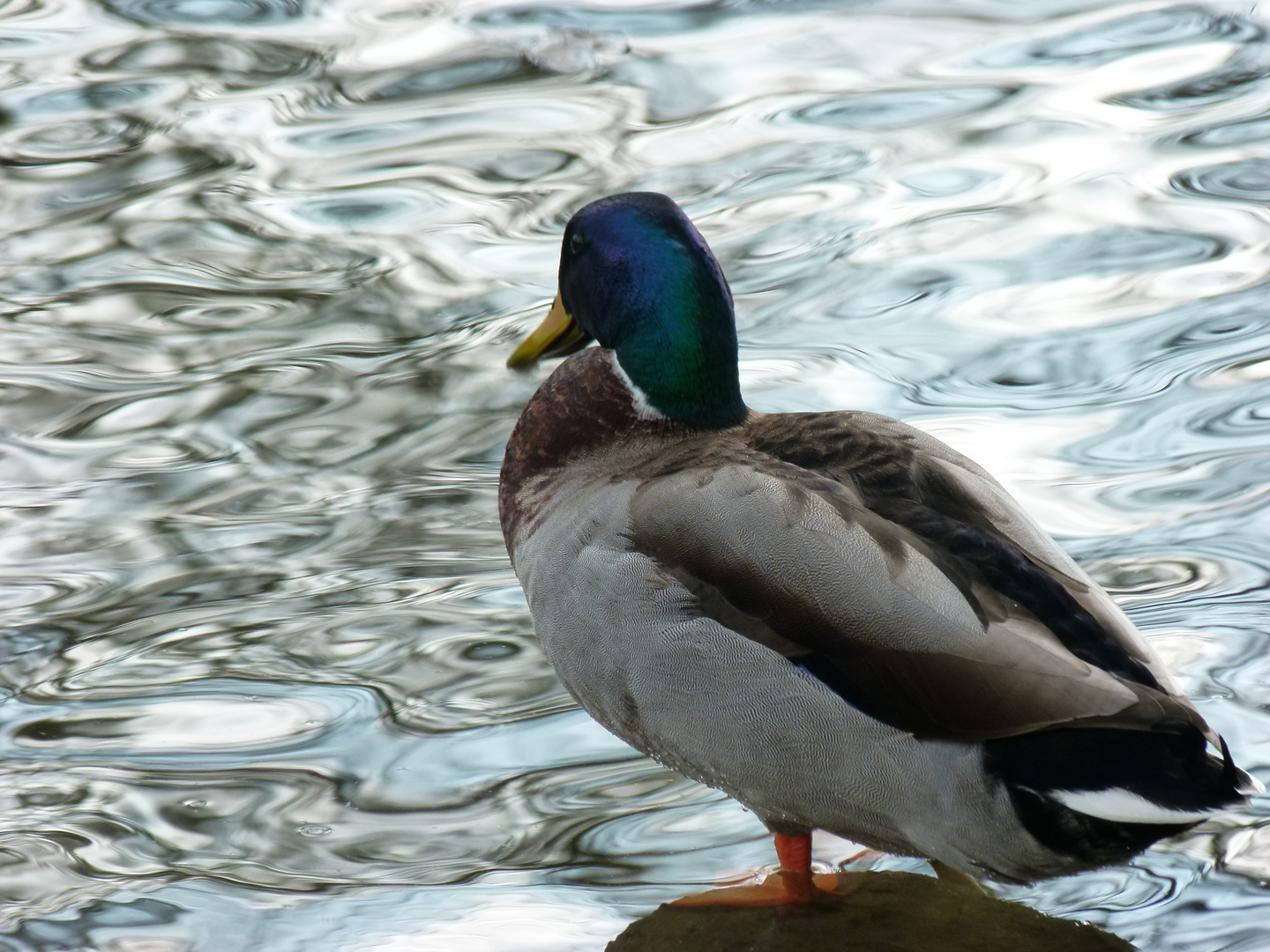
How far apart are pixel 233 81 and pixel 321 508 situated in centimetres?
341

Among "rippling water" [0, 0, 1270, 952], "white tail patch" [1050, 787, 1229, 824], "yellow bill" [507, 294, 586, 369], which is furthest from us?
"yellow bill" [507, 294, 586, 369]

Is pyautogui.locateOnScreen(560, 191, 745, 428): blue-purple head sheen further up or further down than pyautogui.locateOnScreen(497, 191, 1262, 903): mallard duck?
further up

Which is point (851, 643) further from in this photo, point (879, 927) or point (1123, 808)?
point (879, 927)

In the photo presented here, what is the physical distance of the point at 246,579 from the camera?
4348 mm

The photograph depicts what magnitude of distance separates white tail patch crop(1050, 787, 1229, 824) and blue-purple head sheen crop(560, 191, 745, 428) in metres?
1.20

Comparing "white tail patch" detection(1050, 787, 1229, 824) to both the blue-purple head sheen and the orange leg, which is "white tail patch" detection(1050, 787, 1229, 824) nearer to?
the orange leg

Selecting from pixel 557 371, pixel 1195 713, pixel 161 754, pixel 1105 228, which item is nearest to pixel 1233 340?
pixel 1105 228

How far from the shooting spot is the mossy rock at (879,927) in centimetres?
302

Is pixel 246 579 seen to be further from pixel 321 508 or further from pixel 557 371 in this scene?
pixel 557 371

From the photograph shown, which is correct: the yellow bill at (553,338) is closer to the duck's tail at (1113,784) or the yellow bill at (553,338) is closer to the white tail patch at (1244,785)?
the duck's tail at (1113,784)

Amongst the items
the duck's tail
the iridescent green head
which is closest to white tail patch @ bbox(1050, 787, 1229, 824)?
the duck's tail

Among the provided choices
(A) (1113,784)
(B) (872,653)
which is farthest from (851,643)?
(A) (1113,784)

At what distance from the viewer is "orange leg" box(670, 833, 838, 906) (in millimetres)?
3186

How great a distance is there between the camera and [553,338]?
12.9 ft
